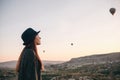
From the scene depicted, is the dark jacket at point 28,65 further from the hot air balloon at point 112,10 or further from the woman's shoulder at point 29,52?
the hot air balloon at point 112,10

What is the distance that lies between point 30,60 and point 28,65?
0.13 metres

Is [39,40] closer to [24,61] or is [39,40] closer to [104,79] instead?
[24,61]

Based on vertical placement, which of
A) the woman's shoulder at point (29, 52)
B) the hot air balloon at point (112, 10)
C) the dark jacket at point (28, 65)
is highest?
the hot air balloon at point (112, 10)

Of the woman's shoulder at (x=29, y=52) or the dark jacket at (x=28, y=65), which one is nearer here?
the dark jacket at (x=28, y=65)

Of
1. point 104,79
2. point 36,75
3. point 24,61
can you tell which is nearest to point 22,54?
point 24,61

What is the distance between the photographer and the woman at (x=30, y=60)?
6.79m

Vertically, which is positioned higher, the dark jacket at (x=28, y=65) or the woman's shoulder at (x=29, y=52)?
the woman's shoulder at (x=29, y=52)

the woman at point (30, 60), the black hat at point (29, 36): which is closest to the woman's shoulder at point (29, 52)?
the woman at point (30, 60)

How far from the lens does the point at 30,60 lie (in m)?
6.85

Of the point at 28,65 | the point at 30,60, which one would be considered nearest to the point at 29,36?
the point at 30,60

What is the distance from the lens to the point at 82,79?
1681 inches

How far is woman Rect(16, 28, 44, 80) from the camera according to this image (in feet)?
22.3

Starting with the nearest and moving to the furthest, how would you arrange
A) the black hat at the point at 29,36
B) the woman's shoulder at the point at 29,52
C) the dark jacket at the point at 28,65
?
1. the dark jacket at the point at 28,65
2. the woman's shoulder at the point at 29,52
3. the black hat at the point at 29,36

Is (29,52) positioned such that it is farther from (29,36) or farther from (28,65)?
(29,36)
